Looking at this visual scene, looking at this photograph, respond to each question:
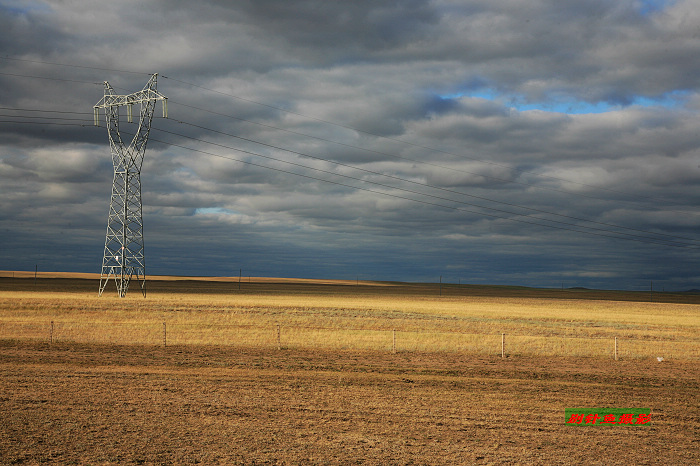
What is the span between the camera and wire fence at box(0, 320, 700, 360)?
37688 millimetres

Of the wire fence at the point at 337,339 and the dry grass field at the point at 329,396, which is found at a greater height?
the wire fence at the point at 337,339

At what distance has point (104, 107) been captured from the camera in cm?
6806

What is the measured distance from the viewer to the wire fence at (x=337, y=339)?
37688mm

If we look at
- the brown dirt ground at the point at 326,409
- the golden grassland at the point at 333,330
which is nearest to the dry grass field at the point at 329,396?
the brown dirt ground at the point at 326,409

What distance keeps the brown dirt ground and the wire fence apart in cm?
445

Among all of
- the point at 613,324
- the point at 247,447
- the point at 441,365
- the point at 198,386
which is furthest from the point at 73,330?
the point at 613,324

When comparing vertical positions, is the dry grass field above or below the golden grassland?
below

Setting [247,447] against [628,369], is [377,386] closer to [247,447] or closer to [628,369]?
[247,447]

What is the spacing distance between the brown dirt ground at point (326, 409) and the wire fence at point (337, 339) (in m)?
4.45

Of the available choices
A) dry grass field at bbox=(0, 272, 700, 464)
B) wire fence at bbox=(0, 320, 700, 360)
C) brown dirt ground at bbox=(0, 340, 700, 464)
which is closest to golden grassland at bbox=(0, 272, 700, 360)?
wire fence at bbox=(0, 320, 700, 360)

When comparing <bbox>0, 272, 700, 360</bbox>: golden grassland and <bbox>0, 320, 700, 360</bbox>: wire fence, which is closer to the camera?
<bbox>0, 320, 700, 360</bbox>: wire fence

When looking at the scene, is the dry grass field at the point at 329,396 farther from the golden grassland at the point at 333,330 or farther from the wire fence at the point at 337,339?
the golden grassland at the point at 333,330

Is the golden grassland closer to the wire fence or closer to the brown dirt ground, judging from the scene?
the wire fence

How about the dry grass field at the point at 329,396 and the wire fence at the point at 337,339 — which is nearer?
the dry grass field at the point at 329,396
